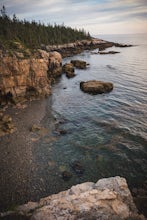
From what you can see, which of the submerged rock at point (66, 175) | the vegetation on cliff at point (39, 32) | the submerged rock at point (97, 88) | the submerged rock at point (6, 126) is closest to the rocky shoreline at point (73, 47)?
the vegetation on cliff at point (39, 32)

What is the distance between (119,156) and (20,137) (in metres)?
11.8

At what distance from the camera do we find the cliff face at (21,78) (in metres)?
29.3

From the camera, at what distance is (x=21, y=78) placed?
31.2m

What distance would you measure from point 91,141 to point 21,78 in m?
18.4

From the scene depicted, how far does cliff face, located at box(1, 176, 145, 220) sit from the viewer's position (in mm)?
9492

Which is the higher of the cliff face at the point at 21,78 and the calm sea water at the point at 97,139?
the cliff face at the point at 21,78

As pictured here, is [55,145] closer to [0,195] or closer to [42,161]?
[42,161]

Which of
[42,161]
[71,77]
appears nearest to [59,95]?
[71,77]

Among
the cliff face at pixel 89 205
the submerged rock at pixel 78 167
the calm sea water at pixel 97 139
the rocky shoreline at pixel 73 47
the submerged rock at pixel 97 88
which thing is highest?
the rocky shoreline at pixel 73 47

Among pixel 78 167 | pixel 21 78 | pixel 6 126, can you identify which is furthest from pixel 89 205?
pixel 21 78

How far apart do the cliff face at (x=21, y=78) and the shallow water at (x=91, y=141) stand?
3.73m

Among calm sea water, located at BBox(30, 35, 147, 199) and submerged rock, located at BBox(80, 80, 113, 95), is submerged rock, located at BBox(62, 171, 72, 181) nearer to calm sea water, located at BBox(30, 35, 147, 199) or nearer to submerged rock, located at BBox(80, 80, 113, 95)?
calm sea water, located at BBox(30, 35, 147, 199)

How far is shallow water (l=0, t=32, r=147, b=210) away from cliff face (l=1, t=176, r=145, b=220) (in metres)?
3.36

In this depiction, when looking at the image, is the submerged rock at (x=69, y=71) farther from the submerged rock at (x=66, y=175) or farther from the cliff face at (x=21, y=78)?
the submerged rock at (x=66, y=175)
